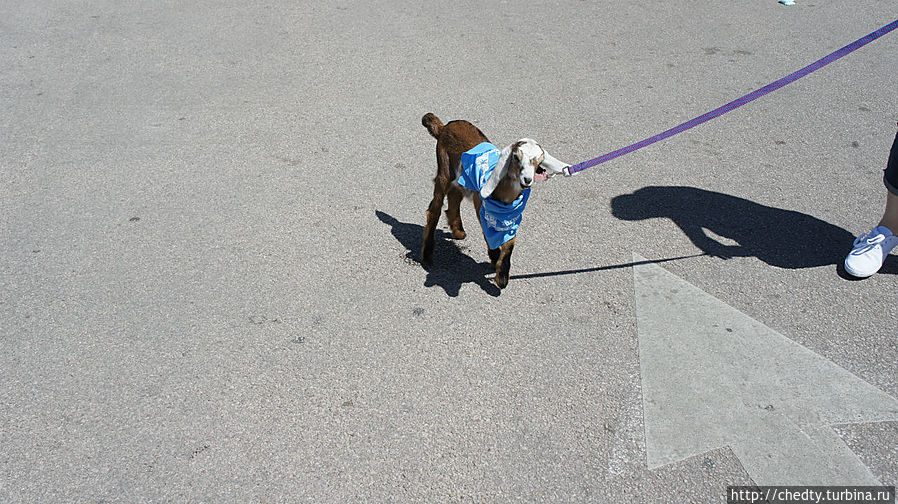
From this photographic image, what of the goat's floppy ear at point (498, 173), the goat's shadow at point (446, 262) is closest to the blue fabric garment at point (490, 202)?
the goat's floppy ear at point (498, 173)

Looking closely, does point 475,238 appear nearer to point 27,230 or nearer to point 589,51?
point 27,230

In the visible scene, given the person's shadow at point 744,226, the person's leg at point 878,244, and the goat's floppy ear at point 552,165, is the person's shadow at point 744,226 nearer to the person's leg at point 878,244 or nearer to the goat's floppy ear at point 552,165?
the person's leg at point 878,244

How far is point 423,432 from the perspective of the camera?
10.5 ft

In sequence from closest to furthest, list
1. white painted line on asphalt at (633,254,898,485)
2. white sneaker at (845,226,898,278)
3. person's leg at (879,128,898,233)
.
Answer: white painted line on asphalt at (633,254,898,485) < person's leg at (879,128,898,233) < white sneaker at (845,226,898,278)

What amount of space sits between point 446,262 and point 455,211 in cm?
35

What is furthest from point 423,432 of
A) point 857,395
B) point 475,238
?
point 857,395

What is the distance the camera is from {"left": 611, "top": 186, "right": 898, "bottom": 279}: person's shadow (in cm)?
444

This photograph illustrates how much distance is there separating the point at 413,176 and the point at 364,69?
7.70ft

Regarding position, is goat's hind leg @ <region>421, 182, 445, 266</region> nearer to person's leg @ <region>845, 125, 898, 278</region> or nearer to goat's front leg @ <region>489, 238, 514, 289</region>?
goat's front leg @ <region>489, 238, 514, 289</region>

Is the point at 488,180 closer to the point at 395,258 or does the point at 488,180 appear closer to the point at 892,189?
the point at 395,258

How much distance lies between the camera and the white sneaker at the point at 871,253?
4156 mm

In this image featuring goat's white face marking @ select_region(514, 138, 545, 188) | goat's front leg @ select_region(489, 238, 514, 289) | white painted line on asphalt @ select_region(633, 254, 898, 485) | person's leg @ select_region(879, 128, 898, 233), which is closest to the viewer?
white painted line on asphalt @ select_region(633, 254, 898, 485)

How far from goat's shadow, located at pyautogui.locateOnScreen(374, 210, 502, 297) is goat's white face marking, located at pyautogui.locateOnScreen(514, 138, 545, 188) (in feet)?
3.47

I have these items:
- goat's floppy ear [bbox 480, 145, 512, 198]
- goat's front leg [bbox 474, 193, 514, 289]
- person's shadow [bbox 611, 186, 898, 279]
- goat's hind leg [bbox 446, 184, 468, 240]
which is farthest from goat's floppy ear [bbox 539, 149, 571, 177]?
person's shadow [bbox 611, 186, 898, 279]
